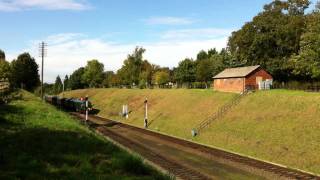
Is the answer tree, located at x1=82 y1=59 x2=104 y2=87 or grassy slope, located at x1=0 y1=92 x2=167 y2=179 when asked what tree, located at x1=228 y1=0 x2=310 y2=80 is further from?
tree, located at x1=82 y1=59 x2=104 y2=87

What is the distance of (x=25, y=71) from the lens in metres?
126

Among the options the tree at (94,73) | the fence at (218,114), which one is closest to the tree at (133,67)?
the tree at (94,73)

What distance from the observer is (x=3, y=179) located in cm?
1371

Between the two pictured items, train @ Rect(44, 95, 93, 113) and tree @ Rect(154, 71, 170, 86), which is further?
tree @ Rect(154, 71, 170, 86)

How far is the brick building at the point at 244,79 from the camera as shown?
62469mm

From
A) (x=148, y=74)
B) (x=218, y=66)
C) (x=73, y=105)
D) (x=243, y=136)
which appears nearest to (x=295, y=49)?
(x=218, y=66)

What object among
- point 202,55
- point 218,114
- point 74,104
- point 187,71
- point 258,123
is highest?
point 202,55

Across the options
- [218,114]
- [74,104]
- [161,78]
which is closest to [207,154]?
[218,114]

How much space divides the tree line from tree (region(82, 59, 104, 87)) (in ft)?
85.4

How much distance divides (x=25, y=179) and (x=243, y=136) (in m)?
Result: 30.7

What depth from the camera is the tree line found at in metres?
57.1

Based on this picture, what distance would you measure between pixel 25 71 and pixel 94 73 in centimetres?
4469

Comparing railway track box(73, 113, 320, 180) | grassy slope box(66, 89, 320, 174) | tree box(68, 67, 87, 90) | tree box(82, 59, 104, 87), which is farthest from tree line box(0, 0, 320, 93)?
tree box(68, 67, 87, 90)

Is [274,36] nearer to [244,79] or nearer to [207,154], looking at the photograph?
[244,79]
